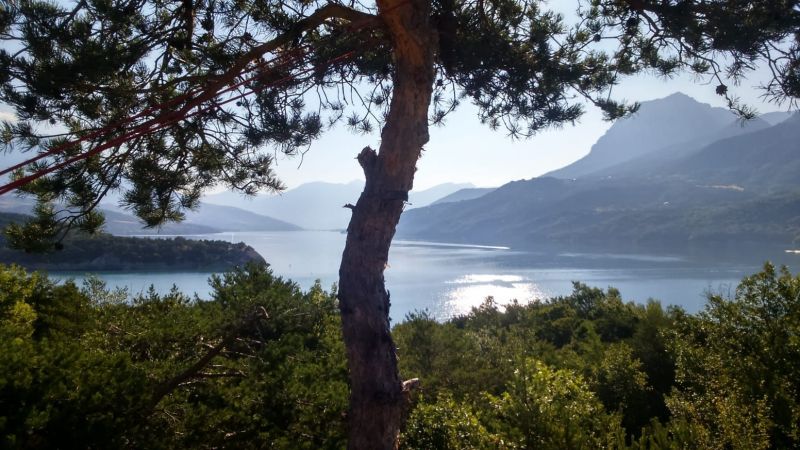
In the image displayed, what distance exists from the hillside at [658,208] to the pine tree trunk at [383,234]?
46292mm

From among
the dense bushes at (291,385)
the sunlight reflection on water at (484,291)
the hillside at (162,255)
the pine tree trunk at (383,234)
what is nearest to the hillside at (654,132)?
the sunlight reflection on water at (484,291)

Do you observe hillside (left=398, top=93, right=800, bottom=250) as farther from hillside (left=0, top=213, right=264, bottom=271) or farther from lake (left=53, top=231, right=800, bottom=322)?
hillside (left=0, top=213, right=264, bottom=271)

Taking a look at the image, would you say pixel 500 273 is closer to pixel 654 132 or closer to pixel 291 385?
pixel 291 385

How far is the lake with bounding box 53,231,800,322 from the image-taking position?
20.8 meters

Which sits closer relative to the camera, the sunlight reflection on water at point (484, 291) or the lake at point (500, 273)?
the lake at point (500, 273)

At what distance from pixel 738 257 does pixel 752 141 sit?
59991 millimetres

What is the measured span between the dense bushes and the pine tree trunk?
1.23 meters

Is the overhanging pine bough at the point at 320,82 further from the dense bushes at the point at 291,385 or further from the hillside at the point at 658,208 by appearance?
the hillside at the point at 658,208

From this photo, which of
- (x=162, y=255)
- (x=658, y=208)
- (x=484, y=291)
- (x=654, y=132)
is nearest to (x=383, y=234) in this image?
(x=162, y=255)

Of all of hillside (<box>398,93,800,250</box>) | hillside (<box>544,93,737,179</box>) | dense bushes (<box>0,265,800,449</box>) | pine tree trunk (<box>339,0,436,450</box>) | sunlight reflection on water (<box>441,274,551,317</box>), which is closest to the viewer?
pine tree trunk (<box>339,0,436,450</box>)

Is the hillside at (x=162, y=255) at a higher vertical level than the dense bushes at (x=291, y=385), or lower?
higher

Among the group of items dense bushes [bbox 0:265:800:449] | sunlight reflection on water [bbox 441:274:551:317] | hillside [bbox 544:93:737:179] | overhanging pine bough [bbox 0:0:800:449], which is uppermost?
hillside [bbox 544:93:737:179]

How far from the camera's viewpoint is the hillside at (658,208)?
1934 inches

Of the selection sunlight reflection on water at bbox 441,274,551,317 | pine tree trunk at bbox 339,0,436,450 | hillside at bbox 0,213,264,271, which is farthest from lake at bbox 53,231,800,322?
pine tree trunk at bbox 339,0,436,450
